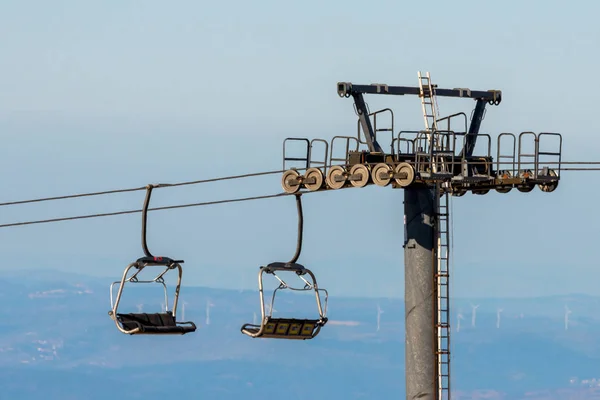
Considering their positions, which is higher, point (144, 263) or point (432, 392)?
point (144, 263)

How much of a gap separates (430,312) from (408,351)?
165cm

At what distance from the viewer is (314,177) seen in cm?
6419

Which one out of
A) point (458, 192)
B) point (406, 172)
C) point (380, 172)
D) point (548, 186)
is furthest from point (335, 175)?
point (548, 186)

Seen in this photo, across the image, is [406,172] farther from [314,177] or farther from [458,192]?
[458,192]

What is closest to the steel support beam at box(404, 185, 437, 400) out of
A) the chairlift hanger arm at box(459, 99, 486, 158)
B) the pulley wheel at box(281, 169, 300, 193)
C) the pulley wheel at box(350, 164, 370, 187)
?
the chairlift hanger arm at box(459, 99, 486, 158)

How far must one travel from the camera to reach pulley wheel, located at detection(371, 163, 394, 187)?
6191 centimetres

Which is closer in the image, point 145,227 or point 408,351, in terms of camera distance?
point 145,227

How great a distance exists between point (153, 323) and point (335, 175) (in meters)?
7.94

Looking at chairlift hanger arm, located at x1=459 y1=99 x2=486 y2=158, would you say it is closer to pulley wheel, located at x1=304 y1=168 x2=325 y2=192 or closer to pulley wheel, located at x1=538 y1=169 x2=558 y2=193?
pulley wheel, located at x1=538 y1=169 x2=558 y2=193

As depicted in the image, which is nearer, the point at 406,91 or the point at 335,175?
the point at 335,175

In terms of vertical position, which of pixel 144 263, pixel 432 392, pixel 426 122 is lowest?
pixel 432 392

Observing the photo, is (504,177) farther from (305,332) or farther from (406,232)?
(305,332)

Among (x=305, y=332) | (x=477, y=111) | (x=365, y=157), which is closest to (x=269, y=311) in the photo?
(x=305, y=332)

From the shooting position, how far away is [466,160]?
6575cm
